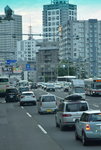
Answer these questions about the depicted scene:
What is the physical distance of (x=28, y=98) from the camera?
5300cm

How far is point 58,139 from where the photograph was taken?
21.9 m

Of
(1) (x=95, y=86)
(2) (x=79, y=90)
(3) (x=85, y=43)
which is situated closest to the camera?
(2) (x=79, y=90)

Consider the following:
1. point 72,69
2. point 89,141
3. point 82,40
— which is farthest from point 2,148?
point 82,40

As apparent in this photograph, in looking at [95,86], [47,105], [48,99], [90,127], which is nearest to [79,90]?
[95,86]

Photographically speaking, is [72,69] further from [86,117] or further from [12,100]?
[86,117]

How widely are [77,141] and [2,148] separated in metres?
3.41

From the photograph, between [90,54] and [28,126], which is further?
[90,54]

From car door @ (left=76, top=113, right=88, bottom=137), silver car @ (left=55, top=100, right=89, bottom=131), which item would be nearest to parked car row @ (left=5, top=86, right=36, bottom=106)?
silver car @ (left=55, top=100, right=89, bottom=131)

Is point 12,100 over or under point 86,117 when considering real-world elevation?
under

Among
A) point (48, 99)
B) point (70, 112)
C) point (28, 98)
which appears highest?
point (70, 112)

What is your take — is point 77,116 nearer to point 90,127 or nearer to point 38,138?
point 38,138

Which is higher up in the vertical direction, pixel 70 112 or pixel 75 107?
pixel 75 107

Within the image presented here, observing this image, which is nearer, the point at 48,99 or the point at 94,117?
the point at 94,117

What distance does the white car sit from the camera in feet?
172
